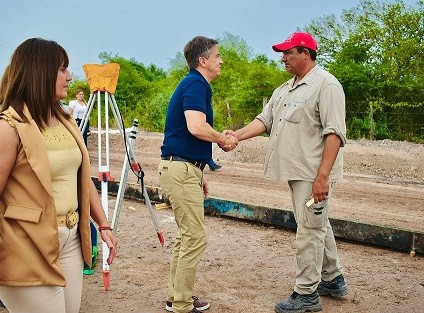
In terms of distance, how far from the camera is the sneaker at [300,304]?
4.16 meters

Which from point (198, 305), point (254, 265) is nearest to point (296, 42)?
point (198, 305)

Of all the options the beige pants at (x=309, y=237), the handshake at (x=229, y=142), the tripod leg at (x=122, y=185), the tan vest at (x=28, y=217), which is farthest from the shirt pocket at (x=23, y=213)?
the tripod leg at (x=122, y=185)

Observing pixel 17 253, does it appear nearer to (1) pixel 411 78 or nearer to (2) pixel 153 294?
(2) pixel 153 294

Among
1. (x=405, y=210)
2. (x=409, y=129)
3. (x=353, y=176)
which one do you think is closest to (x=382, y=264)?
(x=405, y=210)

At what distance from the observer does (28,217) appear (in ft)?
7.46

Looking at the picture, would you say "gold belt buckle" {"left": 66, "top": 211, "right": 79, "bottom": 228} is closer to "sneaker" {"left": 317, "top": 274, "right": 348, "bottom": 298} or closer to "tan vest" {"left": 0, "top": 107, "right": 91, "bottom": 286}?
"tan vest" {"left": 0, "top": 107, "right": 91, "bottom": 286}

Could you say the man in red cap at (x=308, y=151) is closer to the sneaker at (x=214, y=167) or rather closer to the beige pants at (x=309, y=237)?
the beige pants at (x=309, y=237)

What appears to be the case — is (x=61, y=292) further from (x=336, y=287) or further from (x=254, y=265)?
(x=254, y=265)

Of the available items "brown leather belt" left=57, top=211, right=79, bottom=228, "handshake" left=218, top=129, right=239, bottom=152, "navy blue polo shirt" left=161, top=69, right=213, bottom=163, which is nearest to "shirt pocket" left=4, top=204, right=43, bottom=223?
"brown leather belt" left=57, top=211, right=79, bottom=228

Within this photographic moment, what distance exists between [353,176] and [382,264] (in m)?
7.39

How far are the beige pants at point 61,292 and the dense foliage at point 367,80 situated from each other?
1692 cm

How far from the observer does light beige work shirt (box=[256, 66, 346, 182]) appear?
3996mm

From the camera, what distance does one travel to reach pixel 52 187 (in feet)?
7.95

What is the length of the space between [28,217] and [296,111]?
2407 mm
